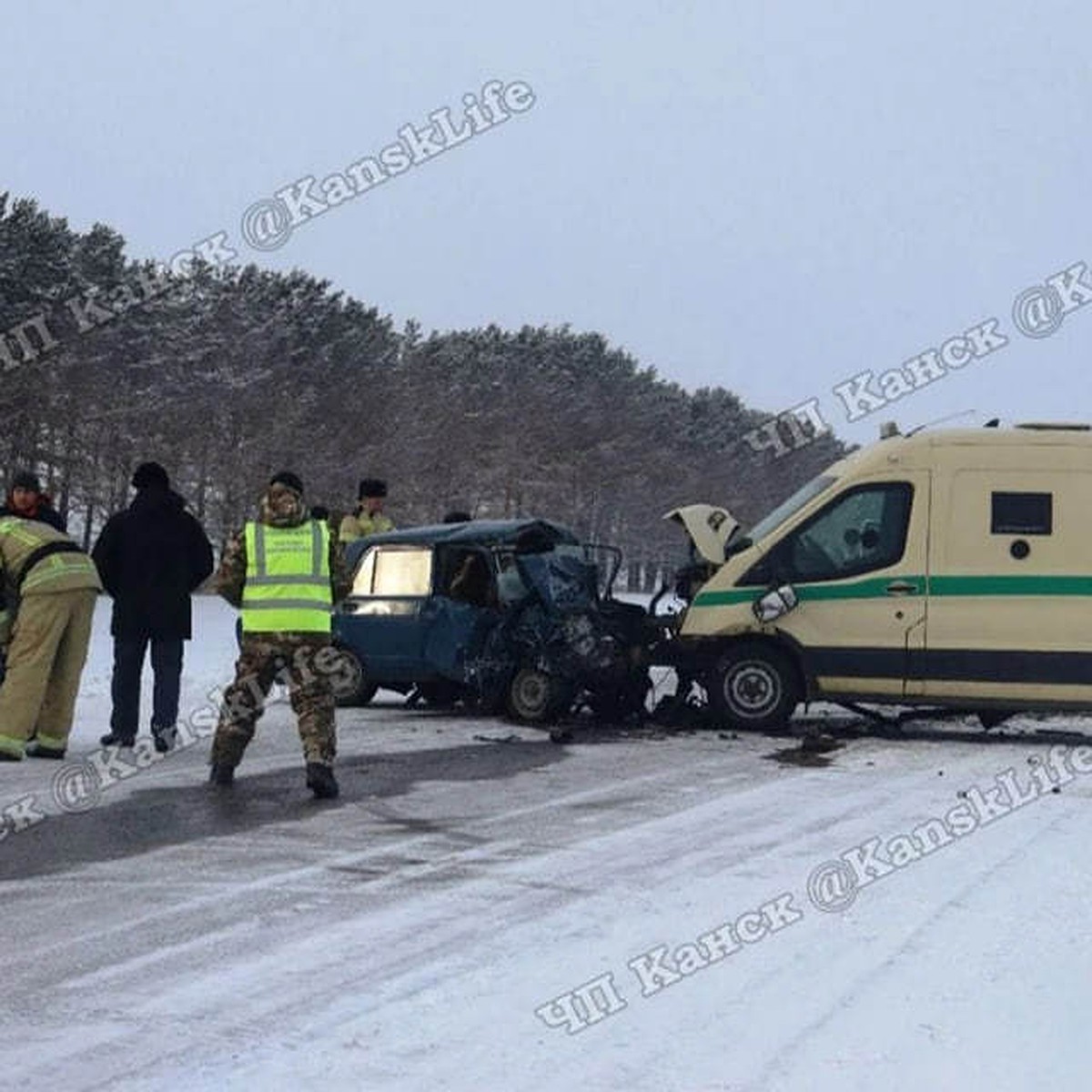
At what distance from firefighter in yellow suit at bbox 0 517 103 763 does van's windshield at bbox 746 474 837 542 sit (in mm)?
5264

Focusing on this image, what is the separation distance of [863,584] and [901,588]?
0.30m

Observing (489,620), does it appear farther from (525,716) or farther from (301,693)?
(301,693)

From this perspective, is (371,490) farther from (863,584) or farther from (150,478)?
(863,584)

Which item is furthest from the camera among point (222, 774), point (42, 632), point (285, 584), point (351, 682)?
point (351, 682)

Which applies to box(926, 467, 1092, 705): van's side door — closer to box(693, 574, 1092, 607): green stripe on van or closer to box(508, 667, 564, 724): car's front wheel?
box(693, 574, 1092, 607): green stripe on van

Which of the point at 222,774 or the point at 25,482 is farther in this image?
the point at 25,482

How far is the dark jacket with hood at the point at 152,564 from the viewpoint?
35.8ft

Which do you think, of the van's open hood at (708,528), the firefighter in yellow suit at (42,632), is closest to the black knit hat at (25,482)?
the firefighter in yellow suit at (42,632)

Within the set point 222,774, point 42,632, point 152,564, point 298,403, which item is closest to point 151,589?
point 152,564

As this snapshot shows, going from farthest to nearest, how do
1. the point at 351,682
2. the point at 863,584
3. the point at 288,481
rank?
the point at 351,682
the point at 863,584
the point at 288,481

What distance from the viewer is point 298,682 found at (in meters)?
8.97

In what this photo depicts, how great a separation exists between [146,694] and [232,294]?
3910cm

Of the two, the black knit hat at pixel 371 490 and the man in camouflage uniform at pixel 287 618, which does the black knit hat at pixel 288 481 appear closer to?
the man in camouflage uniform at pixel 287 618

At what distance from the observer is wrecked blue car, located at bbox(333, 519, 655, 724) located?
13008 millimetres
